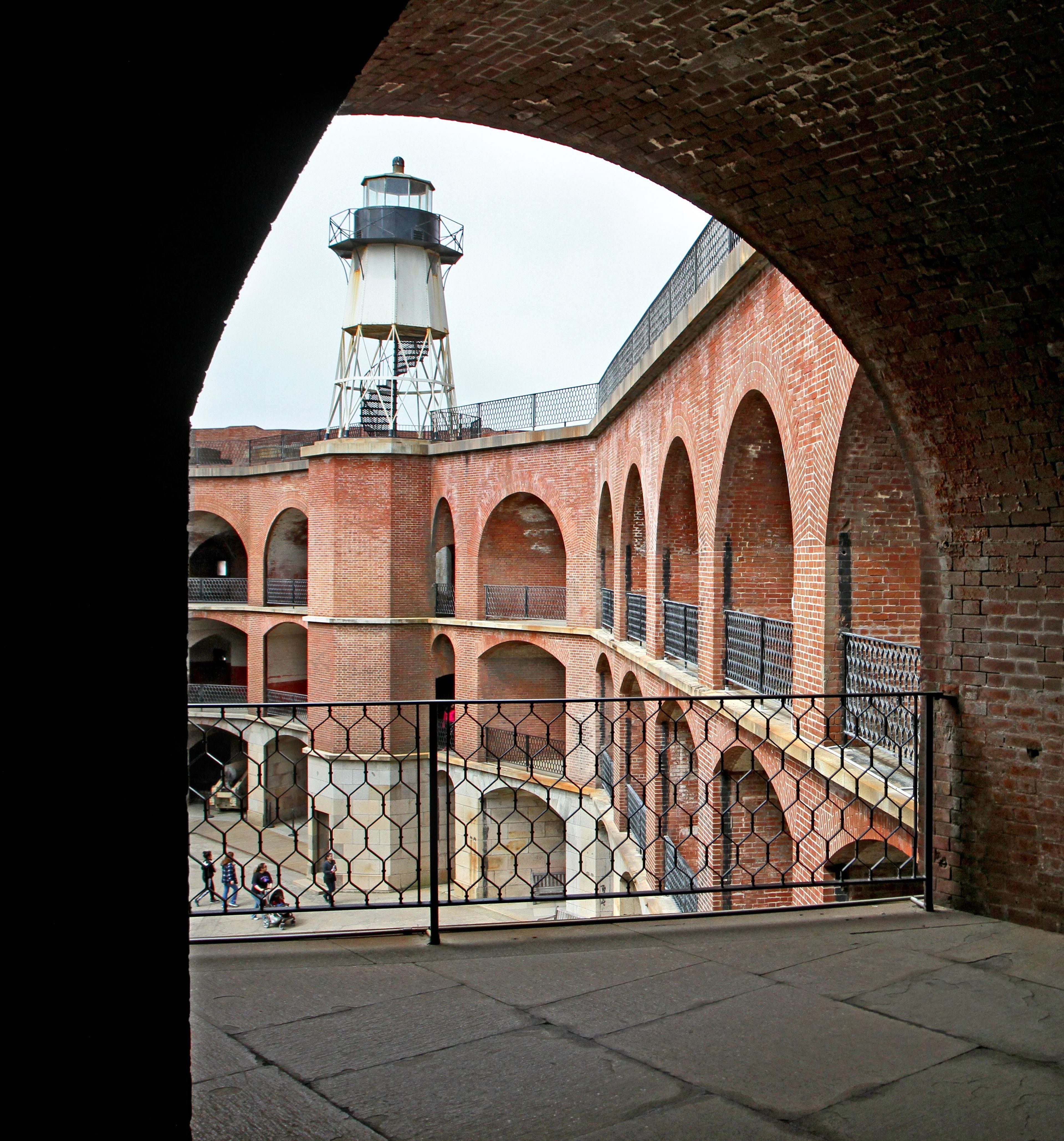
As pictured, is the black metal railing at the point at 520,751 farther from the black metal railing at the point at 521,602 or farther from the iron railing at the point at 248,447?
the iron railing at the point at 248,447

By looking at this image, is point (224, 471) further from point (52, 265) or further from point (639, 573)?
point (52, 265)

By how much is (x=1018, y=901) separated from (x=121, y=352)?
14.7 ft

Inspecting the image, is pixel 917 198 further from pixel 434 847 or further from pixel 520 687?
pixel 520 687

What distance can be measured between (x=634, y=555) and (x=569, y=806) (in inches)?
187

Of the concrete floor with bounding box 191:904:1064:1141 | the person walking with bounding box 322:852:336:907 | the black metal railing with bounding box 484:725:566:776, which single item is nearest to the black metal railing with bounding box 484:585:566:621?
the black metal railing with bounding box 484:725:566:776

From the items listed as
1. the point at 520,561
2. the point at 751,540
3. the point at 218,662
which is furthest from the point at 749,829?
the point at 218,662

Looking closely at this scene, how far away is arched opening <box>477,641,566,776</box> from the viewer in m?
21.2

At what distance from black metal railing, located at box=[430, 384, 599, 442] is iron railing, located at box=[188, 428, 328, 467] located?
18.1ft

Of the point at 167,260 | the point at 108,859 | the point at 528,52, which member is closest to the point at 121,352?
the point at 167,260

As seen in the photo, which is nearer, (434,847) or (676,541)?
(434,847)

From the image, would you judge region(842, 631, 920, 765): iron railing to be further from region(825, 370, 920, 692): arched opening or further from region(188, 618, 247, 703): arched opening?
region(188, 618, 247, 703): arched opening

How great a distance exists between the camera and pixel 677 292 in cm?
1259

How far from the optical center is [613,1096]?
2803 millimetres

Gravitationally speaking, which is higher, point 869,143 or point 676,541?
point 869,143
